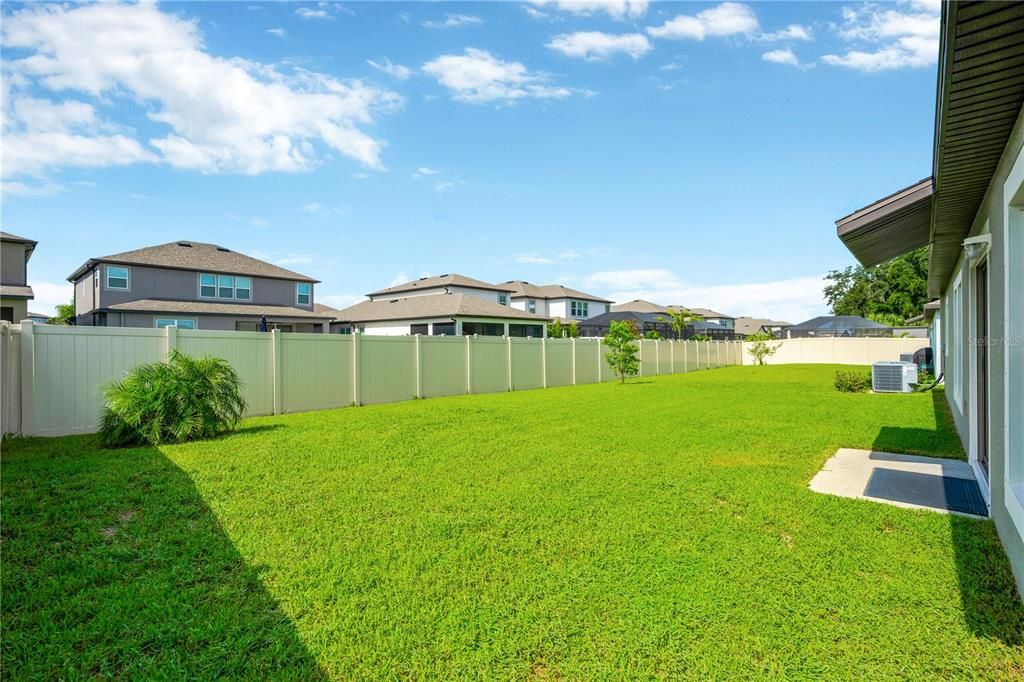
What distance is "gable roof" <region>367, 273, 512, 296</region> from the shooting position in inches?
1651

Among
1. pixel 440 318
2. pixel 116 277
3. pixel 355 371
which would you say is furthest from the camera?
pixel 440 318

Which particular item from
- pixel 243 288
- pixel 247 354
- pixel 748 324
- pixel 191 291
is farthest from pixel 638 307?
pixel 247 354

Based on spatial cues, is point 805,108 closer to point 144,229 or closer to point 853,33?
point 853,33

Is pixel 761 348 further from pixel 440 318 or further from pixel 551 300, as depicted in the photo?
pixel 440 318

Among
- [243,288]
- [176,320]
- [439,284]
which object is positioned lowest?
[176,320]

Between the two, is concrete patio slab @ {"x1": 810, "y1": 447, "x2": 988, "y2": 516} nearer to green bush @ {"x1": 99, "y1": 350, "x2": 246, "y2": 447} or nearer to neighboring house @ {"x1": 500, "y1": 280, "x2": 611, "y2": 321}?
green bush @ {"x1": 99, "y1": 350, "x2": 246, "y2": 447}

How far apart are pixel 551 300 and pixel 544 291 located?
5.79 ft

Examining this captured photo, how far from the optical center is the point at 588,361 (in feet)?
70.3

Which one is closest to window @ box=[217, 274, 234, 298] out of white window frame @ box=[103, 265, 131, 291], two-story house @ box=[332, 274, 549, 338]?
white window frame @ box=[103, 265, 131, 291]

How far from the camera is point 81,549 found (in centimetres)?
380

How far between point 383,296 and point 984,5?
4422 centimetres

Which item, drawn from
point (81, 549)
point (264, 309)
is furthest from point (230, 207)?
point (81, 549)

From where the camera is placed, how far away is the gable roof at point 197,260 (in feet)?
79.1

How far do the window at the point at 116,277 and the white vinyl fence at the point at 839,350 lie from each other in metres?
37.8
